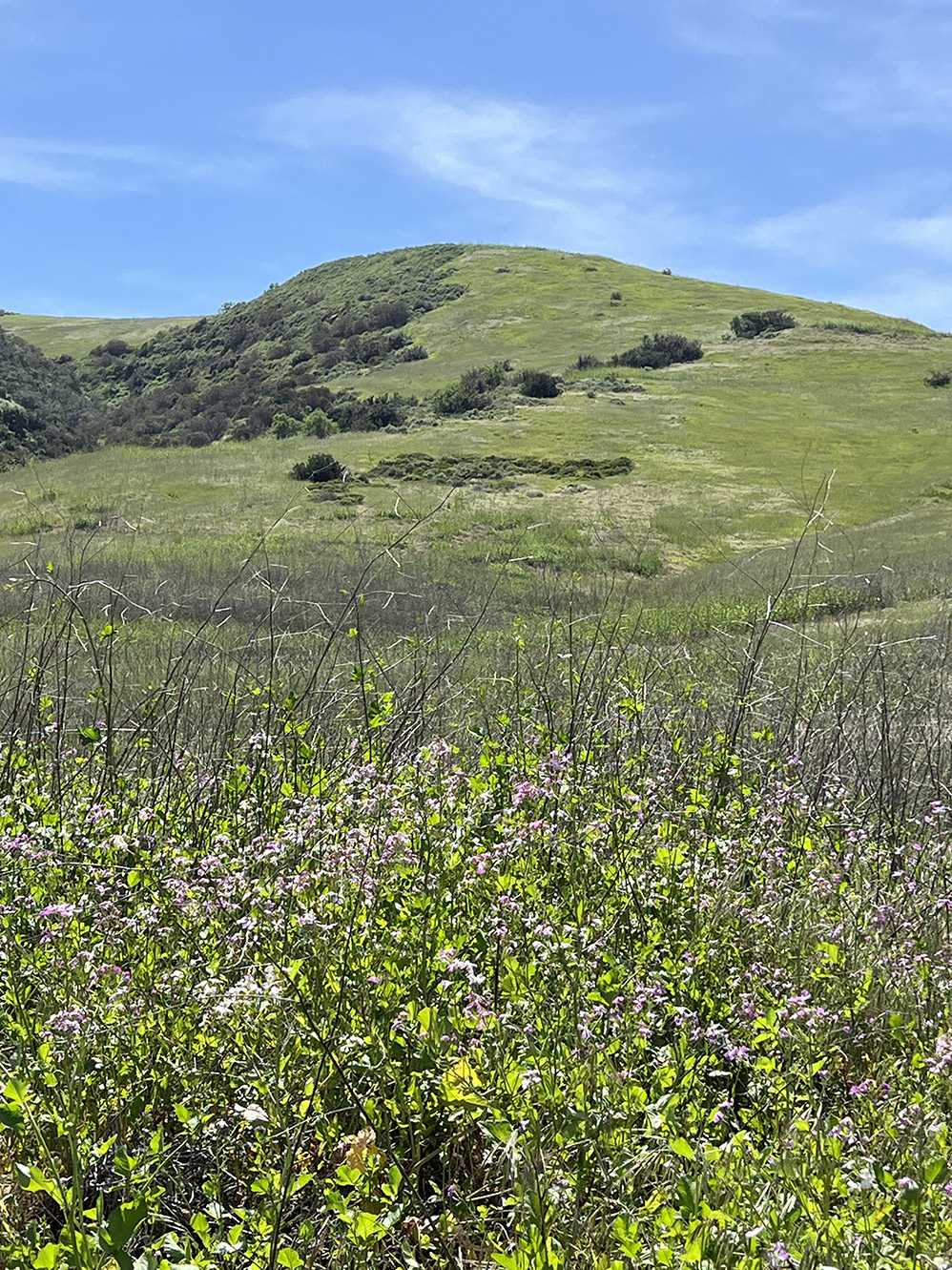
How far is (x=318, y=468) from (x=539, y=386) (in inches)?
835

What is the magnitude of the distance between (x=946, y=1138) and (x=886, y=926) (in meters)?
1.35

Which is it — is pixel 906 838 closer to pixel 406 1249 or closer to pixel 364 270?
pixel 406 1249

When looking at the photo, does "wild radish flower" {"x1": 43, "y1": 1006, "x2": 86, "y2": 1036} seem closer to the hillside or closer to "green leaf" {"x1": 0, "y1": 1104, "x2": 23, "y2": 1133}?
"green leaf" {"x1": 0, "y1": 1104, "x2": 23, "y2": 1133}

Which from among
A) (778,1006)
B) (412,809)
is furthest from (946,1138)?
(412,809)

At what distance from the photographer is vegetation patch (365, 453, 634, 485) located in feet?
102

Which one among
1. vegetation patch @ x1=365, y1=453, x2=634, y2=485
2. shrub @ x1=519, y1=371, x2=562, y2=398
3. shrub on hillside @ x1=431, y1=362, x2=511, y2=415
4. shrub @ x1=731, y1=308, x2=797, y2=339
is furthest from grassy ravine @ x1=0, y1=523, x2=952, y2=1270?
shrub @ x1=731, y1=308, x2=797, y2=339

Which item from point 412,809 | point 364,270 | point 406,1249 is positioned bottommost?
point 406,1249

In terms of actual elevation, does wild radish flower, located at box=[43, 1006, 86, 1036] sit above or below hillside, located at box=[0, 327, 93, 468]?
below

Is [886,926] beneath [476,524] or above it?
beneath

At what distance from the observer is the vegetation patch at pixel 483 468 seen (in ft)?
102

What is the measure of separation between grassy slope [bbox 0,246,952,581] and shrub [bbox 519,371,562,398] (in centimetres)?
79

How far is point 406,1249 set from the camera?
5.88 ft

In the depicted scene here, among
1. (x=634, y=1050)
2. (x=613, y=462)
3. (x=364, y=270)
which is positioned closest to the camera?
(x=634, y=1050)

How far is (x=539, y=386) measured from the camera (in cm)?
4834
